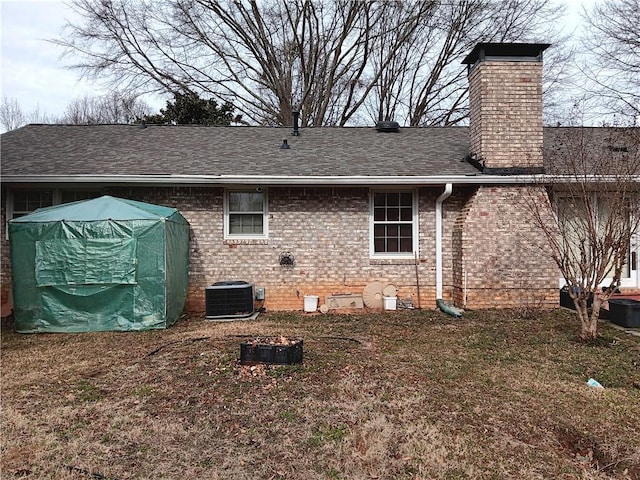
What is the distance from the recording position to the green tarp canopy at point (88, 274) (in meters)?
7.08

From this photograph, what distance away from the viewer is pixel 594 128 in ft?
38.5

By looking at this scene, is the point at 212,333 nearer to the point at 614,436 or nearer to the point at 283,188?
the point at 283,188

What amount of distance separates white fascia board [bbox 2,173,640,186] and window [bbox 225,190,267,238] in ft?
1.81

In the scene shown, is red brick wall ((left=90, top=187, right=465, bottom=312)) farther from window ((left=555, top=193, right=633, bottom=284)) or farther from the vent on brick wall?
window ((left=555, top=193, right=633, bottom=284))

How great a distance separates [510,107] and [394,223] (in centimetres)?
331

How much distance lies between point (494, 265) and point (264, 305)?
4.76m

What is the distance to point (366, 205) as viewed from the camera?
9086 millimetres

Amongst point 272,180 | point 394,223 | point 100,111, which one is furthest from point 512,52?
point 100,111

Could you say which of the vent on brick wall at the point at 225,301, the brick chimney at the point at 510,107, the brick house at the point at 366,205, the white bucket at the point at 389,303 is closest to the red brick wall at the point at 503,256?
the brick house at the point at 366,205

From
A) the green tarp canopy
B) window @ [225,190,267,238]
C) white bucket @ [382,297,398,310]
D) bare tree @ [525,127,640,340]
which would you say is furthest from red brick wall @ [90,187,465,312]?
bare tree @ [525,127,640,340]

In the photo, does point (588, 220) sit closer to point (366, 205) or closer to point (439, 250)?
point (439, 250)

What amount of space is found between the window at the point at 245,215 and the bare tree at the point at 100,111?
1552 centimetres

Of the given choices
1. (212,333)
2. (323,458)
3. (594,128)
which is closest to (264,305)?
(212,333)

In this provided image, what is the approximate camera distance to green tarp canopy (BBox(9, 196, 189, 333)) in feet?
23.2
